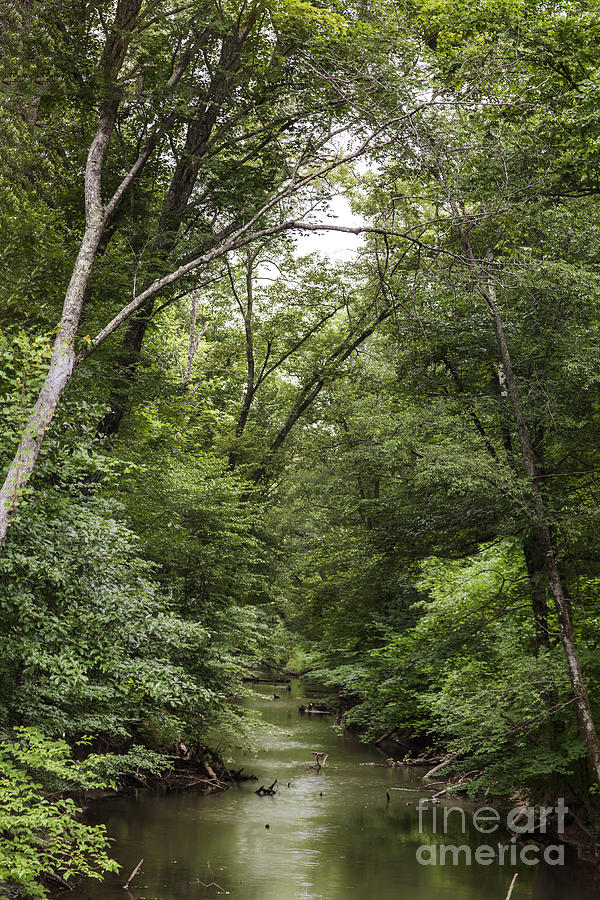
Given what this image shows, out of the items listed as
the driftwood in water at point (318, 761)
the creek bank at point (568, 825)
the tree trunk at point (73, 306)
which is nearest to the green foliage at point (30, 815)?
the tree trunk at point (73, 306)

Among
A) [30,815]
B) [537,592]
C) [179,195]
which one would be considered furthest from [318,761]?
[179,195]

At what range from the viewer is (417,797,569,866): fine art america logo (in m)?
10.4

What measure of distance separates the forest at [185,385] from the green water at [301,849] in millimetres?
875

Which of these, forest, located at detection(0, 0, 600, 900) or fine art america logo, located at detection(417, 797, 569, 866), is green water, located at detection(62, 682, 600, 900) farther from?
forest, located at detection(0, 0, 600, 900)

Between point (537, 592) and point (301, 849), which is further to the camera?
point (301, 849)

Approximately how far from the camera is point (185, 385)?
12898 millimetres

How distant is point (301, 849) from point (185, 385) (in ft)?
25.1

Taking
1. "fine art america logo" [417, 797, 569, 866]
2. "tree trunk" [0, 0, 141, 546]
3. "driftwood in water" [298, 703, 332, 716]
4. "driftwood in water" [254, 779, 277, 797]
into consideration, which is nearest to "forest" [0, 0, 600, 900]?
"tree trunk" [0, 0, 141, 546]

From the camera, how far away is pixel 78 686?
7078 millimetres

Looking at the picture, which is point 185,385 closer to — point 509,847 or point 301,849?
point 301,849

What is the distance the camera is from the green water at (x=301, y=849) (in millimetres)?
9211

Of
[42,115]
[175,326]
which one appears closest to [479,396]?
[42,115]

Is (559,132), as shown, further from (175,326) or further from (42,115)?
(175,326)

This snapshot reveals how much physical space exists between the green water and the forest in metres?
0.88
